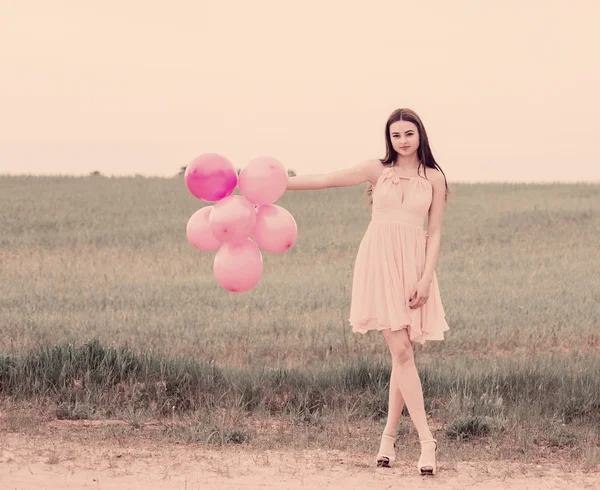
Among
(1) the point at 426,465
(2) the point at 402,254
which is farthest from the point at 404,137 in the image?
(1) the point at 426,465

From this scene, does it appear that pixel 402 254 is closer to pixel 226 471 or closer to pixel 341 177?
pixel 341 177

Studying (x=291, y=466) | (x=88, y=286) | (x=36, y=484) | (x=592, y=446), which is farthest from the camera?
(x=88, y=286)

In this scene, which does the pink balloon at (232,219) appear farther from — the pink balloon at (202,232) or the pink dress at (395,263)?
the pink dress at (395,263)

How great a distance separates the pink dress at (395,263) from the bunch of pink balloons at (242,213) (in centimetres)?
57

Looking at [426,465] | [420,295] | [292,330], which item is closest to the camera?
[420,295]

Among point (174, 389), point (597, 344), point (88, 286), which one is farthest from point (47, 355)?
point (88, 286)

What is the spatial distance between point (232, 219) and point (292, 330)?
7.81 metres

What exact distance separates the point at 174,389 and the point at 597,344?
22.6ft

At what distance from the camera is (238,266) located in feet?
20.8

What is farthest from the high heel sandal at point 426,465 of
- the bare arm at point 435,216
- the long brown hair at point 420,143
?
the long brown hair at point 420,143

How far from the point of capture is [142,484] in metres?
6.21

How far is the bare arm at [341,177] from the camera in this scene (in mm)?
6352

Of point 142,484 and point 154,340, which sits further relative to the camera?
point 154,340

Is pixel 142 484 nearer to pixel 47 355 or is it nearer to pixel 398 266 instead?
pixel 398 266
